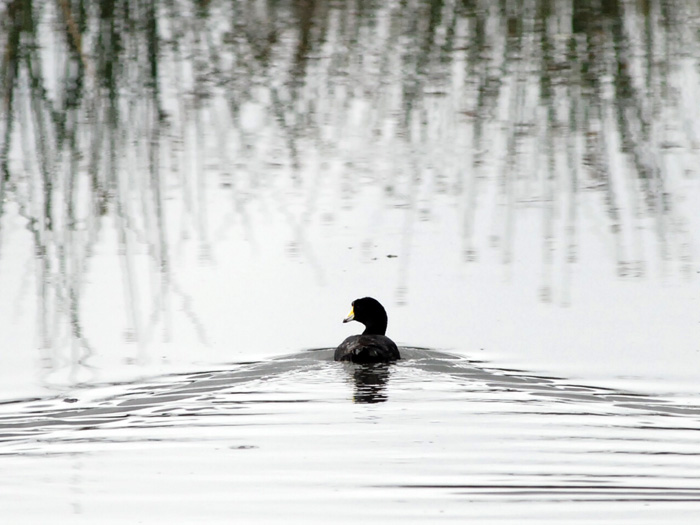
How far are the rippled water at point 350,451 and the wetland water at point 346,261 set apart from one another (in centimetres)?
2

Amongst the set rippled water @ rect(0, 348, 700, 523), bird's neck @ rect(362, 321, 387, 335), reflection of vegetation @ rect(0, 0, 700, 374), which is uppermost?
reflection of vegetation @ rect(0, 0, 700, 374)

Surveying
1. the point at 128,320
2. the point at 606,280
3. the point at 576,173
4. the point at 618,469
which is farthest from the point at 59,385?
the point at 576,173

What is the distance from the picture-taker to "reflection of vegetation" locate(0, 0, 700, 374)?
27.4 ft

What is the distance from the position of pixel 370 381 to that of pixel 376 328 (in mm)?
660

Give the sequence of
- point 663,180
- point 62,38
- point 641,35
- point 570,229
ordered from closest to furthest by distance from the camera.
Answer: point 570,229, point 663,180, point 62,38, point 641,35

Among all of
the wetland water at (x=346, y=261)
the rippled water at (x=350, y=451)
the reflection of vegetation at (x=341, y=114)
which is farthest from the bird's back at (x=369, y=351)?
the reflection of vegetation at (x=341, y=114)

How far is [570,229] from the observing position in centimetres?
809

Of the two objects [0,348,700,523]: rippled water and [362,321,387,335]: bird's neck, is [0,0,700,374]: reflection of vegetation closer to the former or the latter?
[362,321,387,335]: bird's neck

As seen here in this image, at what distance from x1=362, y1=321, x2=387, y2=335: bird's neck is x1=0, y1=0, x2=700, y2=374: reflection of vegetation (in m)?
0.91

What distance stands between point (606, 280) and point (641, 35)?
6.86 m

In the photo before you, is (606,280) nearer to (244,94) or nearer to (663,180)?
(663,180)

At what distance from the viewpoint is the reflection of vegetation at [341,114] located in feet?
27.4

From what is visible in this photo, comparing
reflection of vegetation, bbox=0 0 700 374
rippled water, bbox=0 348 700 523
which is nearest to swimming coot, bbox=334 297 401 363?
rippled water, bbox=0 348 700 523

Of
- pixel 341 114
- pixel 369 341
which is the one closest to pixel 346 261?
pixel 369 341
